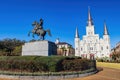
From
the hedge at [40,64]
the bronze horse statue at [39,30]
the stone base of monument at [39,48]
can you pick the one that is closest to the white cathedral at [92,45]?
the bronze horse statue at [39,30]

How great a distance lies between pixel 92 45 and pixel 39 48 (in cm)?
8597

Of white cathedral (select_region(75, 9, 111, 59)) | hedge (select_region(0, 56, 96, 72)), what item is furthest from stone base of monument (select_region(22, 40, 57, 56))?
white cathedral (select_region(75, 9, 111, 59))

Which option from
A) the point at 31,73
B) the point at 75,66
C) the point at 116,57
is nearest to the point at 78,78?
the point at 75,66

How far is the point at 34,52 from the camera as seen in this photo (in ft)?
82.1

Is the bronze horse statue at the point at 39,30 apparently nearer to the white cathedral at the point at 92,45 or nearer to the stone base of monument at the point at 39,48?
the stone base of monument at the point at 39,48

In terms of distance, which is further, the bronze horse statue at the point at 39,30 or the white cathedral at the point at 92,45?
the white cathedral at the point at 92,45

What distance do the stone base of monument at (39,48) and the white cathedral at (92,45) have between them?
7989cm

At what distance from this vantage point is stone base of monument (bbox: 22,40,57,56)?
24328mm

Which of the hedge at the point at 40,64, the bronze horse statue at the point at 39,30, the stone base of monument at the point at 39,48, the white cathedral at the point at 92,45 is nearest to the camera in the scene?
the hedge at the point at 40,64

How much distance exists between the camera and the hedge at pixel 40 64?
59.8 ft

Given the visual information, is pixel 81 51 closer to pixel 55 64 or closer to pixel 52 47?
pixel 52 47

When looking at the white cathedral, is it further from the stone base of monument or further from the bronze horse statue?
the stone base of monument

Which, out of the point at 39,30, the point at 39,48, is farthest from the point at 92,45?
the point at 39,48

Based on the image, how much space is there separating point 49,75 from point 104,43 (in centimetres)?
9160
